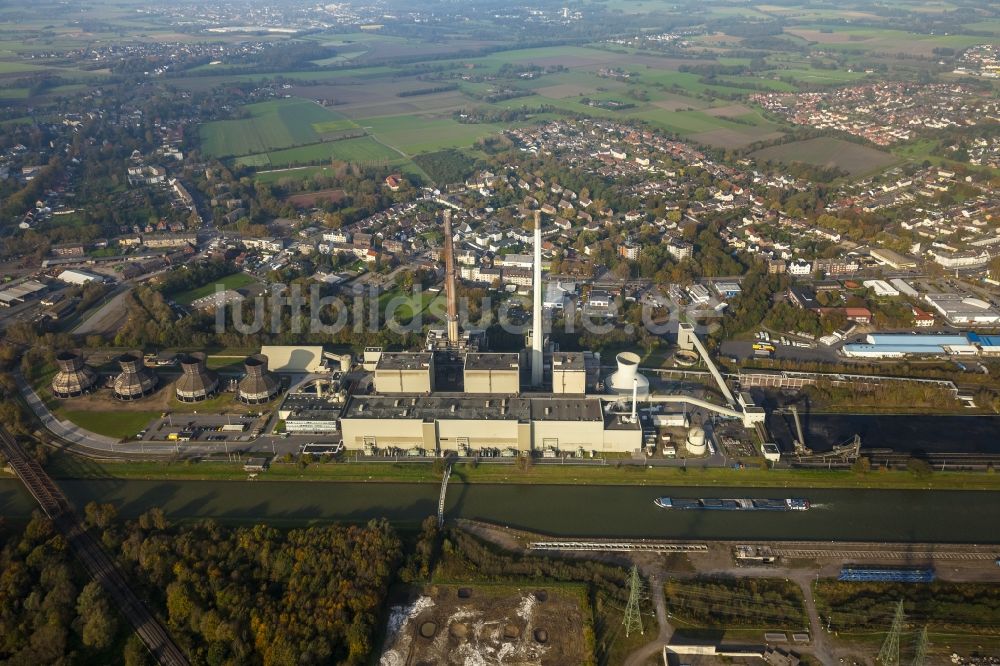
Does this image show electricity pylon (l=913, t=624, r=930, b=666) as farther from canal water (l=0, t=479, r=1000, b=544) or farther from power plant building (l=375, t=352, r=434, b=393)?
power plant building (l=375, t=352, r=434, b=393)

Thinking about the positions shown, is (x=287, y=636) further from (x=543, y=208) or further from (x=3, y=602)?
(x=543, y=208)

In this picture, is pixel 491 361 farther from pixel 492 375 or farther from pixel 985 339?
pixel 985 339

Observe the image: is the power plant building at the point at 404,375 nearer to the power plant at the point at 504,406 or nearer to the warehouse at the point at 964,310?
the power plant at the point at 504,406

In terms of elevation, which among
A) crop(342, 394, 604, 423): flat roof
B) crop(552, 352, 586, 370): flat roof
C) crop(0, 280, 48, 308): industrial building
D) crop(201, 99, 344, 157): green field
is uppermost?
crop(201, 99, 344, 157): green field

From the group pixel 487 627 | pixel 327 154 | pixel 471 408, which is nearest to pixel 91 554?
pixel 487 627

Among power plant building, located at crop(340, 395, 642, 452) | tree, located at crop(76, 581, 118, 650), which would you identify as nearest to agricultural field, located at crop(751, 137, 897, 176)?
power plant building, located at crop(340, 395, 642, 452)

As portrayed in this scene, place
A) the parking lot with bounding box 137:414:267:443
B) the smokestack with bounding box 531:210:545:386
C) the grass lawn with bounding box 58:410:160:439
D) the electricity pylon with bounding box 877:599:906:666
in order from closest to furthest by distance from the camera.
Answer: the electricity pylon with bounding box 877:599:906:666
the parking lot with bounding box 137:414:267:443
the grass lawn with bounding box 58:410:160:439
the smokestack with bounding box 531:210:545:386

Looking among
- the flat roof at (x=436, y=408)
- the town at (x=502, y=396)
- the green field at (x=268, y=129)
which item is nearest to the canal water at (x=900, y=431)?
the town at (x=502, y=396)
